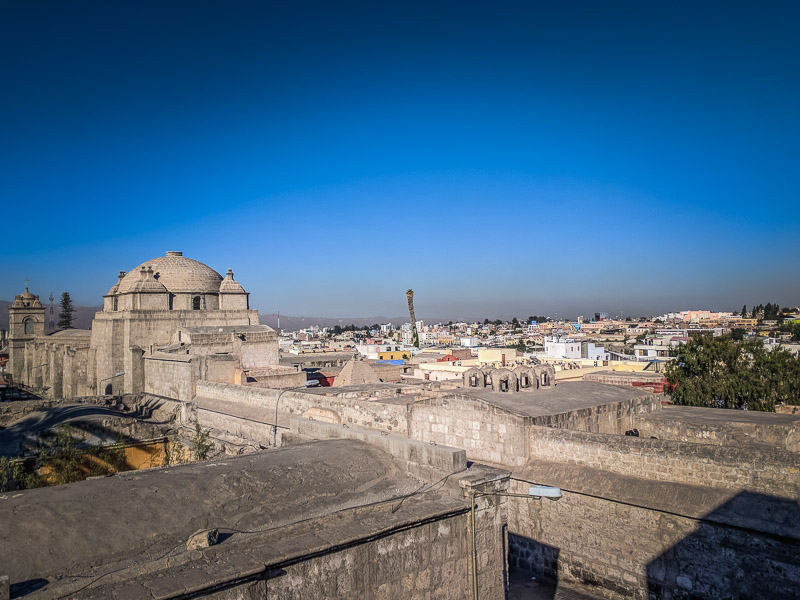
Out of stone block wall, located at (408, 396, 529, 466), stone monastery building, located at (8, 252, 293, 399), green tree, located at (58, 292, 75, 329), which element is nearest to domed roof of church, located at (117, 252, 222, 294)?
stone monastery building, located at (8, 252, 293, 399)

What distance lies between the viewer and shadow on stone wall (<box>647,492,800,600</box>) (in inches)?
329

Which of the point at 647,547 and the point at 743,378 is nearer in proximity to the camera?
the point at 647,547

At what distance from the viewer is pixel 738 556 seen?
8797 mm

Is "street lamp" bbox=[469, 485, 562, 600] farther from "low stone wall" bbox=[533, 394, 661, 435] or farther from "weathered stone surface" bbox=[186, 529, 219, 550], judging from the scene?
"low stone wall" bbox=[533, 394, 661, 435]

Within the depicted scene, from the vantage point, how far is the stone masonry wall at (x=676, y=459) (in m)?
9.20

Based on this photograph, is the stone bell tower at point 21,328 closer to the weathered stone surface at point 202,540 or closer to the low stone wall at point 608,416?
the low stone wall at point 608,416

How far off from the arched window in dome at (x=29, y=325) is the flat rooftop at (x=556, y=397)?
37.6 metres

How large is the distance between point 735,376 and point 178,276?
24.6 meters

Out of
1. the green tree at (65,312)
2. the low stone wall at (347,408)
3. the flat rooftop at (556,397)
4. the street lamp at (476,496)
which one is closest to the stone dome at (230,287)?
the low stone wall at (347,408)

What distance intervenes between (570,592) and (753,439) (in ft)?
19.7

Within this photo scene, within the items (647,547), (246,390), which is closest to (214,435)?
(246,390)

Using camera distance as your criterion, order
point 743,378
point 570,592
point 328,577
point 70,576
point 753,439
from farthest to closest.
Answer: point 743,378 < point 753,439 < point 570,592 < point 328,577 < point 70,576

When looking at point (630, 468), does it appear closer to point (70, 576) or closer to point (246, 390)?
point (70, 576)

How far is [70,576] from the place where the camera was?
449cm
